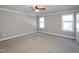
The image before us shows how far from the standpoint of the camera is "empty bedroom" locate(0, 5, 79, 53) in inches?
71.5

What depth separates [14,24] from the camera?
75.0 inches

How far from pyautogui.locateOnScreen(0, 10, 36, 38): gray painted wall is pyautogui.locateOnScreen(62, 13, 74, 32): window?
69 centimetres

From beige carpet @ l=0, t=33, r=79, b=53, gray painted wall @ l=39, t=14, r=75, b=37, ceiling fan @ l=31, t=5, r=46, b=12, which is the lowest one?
beige carpet @ l=0, t=33, r=79, b=53

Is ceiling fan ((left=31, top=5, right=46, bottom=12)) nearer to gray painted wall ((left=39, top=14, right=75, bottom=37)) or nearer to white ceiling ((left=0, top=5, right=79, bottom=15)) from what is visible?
white ceiling ((left=0, top=5, right=79, bottom=15))

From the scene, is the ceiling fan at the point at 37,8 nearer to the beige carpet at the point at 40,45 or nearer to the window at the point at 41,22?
the window at the point at 41,22

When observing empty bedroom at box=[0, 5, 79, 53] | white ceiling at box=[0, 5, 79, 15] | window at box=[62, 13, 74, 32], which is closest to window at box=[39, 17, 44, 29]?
empty bedroom at box=[0, 5, 79, 53]

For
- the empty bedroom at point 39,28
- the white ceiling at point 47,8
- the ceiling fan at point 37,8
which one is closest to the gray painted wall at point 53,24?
the empty bedroom at point 39,28

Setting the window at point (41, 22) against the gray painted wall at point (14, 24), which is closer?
the gray painted wall at point (14, 24)

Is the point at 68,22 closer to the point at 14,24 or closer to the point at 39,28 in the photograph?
the point at 39,28

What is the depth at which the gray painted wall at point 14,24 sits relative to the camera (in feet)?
5.96

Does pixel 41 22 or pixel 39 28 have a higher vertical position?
pixel 41 22

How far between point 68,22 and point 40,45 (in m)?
0.81

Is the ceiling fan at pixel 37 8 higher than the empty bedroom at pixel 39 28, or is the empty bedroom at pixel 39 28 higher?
the ceiling fan at pixel 37 8

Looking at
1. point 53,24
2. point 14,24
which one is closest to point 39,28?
point 53,24
